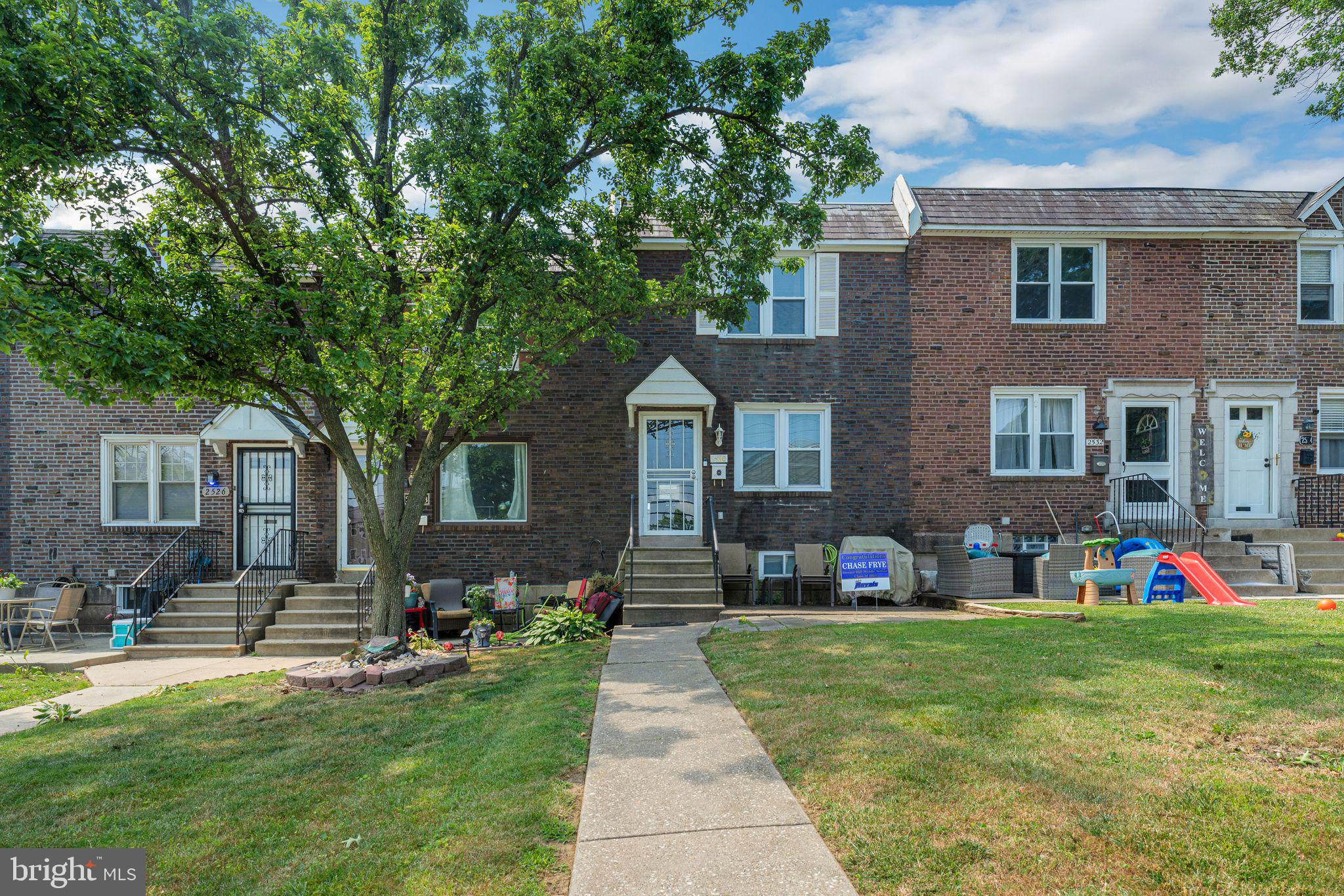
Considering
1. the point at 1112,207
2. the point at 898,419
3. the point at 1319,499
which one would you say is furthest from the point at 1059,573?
the point at 1112,207

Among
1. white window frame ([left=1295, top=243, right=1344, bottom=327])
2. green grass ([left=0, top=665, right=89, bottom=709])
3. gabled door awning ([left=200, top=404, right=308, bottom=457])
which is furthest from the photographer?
white window frame ([left=1295, top=243, right=1344, bottom=327])

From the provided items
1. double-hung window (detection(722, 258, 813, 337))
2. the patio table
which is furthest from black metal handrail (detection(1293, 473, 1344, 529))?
the patio table

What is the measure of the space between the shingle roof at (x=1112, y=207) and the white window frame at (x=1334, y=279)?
0.69m

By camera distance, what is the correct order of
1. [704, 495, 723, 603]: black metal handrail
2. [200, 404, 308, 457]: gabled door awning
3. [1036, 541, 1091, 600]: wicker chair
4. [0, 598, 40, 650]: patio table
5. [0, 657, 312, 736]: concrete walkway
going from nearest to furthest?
[0, 657, 312, 736]: concrete walkway, [0, 598, 40, 650]: patio table, [704, 495, 723, 603]: black metal handrail, [1036, 541, 1091, 600]: wicker chair, [200, 404, 308, 457]: gabled door awning

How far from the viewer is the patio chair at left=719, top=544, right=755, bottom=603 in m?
13.7

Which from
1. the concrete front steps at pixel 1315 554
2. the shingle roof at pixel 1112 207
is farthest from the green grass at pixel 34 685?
the concrete front steps at pixel 1315 554

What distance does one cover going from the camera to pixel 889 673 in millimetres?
6684

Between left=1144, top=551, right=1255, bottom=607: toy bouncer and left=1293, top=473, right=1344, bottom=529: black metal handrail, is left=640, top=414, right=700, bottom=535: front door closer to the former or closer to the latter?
left=1144, top=551, right=1255, bottom=607: toy bouncer

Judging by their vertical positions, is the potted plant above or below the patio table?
above

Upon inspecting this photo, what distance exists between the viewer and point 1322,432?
1454 centimetres

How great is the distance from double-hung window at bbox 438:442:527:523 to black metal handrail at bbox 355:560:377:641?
6.35 ft

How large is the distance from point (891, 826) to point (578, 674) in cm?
475

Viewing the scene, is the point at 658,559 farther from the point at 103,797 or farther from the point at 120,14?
the point at 120,14

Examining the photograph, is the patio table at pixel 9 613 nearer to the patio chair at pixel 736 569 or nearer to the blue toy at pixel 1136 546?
the patio chair at pixel 736 569
